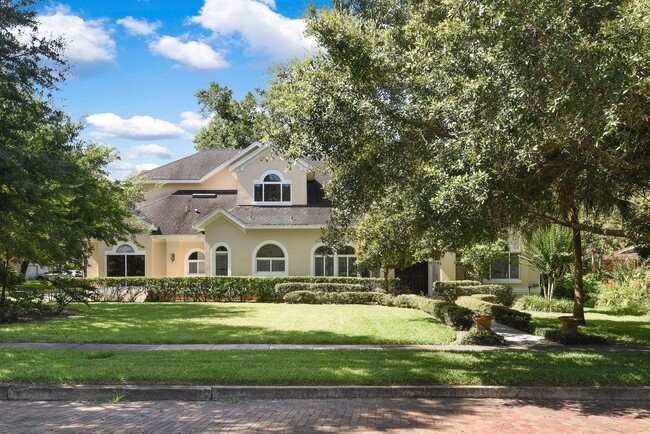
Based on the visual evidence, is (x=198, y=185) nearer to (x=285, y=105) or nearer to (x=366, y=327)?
(x=366, y=327)

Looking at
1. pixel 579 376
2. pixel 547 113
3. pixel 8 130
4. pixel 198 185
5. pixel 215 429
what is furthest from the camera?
pixel 198 185

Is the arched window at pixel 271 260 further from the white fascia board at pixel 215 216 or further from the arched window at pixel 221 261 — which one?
the white fascia board at pixel 215 216

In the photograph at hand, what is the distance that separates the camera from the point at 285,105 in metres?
12.8

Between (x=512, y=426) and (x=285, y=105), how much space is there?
7.85m

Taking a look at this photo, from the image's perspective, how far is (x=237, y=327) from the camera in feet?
57.4

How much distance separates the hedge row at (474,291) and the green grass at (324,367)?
51.5ft

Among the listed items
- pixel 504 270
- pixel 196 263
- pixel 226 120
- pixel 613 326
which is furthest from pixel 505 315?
pixel 226 120

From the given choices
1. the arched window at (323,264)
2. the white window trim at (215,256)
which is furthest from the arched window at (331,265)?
the white window trim at (215,256)

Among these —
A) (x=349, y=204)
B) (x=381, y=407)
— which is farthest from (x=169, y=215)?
(x=381, y=407)

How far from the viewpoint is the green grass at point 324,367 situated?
9844mm

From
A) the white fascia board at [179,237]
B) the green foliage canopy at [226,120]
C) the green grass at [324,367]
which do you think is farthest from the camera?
the green foliage canopy at [226,120]

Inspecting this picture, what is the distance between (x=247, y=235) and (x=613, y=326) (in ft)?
59.4

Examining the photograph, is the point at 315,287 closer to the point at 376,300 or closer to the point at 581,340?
the point at 376,300

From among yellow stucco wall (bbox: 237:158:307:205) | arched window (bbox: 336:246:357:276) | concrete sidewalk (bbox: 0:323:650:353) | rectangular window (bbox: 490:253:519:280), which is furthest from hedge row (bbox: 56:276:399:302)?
concrete sidewalk (bbox: 0:323:650:353)
